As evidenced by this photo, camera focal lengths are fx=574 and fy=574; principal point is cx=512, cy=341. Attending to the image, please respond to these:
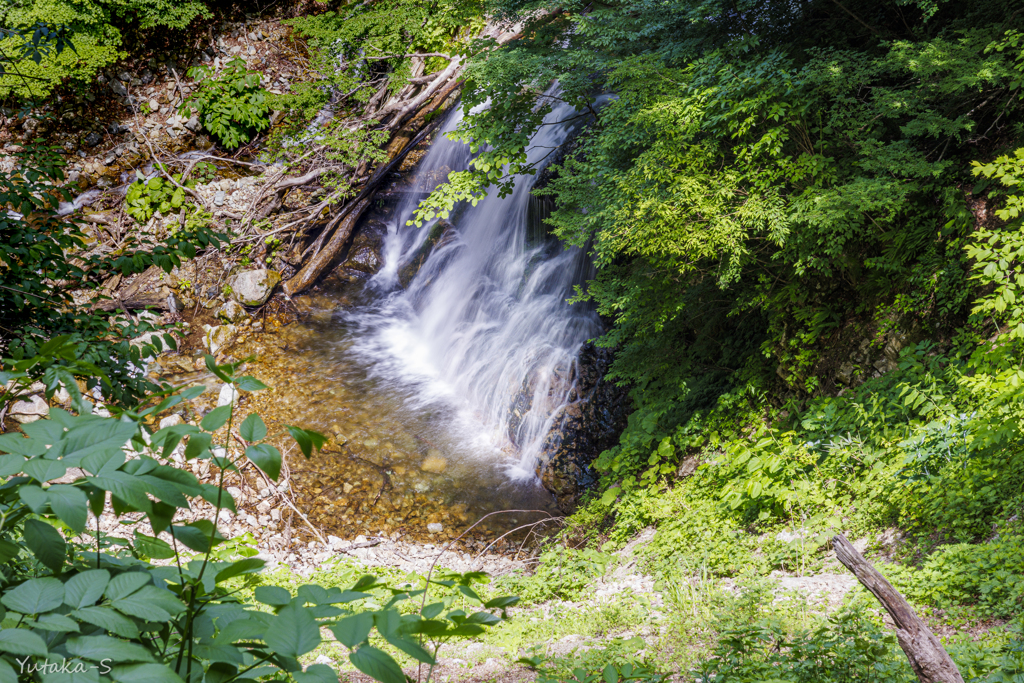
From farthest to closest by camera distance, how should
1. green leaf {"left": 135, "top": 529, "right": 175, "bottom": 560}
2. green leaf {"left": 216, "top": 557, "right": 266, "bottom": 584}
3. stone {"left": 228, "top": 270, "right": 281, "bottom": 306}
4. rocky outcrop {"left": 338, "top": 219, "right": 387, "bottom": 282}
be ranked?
rocky outcrop {"left": 338, "top": 219, "right": 387, "bottom": 282} < stone {"left": 228, "top": 270, "right": 281, "bottom": 306} < green leaf {"left": 135, "top": 529, "right": 175, "bottom": 560} < green leaf {"left": 216, "top": 557, "right": 266, "bottom": 584}

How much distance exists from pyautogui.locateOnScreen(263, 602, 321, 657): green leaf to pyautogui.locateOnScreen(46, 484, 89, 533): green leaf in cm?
28

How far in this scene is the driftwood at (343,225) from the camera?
9.62 m

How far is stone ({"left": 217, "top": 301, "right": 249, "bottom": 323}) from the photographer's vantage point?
29.2 feet

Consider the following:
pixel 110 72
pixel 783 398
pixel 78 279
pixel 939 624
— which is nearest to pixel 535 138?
pixel 783 398

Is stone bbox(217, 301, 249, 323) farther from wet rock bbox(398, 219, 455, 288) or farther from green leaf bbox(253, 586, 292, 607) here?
green leaf bbox(253, 586, 292, 607)

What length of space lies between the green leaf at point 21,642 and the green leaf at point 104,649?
63mm

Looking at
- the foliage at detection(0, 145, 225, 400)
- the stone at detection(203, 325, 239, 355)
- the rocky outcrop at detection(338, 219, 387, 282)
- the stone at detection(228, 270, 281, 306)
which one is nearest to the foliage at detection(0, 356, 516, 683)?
the foliage at detection(0, 145, 225, 400)

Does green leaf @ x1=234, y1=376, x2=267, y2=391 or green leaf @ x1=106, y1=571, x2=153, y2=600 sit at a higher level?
green leaf @ x1=234, y1=376, x2=267, y2=391

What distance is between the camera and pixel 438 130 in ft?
34.6

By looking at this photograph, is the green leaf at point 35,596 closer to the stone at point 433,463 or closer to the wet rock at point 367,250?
the stone at point 433,463

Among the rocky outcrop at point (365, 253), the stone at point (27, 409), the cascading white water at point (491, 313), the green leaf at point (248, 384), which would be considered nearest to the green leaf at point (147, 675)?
the green leaf at point (248, 384)

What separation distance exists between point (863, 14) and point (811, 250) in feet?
6.22

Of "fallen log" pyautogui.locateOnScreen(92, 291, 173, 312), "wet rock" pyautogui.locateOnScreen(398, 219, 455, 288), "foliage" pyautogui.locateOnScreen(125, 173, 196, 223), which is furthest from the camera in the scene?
"wet rock" pyautogui.locateOnScreen(398, 219, 455, 288)

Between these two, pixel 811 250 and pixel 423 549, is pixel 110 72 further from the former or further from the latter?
pixel 811 250
